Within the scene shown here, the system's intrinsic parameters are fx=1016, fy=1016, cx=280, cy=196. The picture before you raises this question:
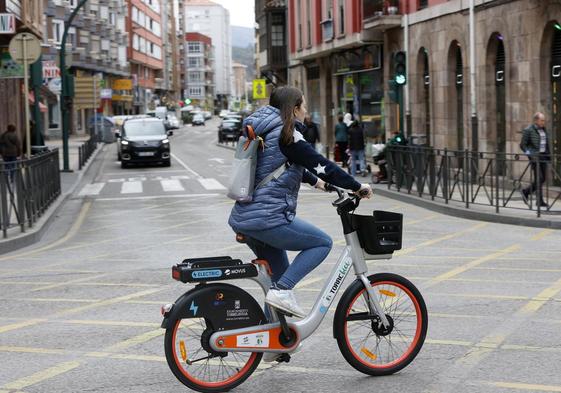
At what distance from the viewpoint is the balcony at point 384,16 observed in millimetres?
31047

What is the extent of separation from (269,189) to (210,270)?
58 cm

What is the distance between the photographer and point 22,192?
50.1 feet

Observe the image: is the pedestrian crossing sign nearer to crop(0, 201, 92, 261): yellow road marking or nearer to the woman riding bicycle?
crop(0, 201, 92, 261): yellow road marking

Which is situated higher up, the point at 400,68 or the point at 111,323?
the point at 400,68

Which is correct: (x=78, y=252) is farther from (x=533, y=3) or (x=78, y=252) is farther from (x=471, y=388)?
(x=533, y=3)

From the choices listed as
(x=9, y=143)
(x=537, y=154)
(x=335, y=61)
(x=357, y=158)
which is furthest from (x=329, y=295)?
(x=335, y=61)

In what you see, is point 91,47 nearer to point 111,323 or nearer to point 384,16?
point 384,16

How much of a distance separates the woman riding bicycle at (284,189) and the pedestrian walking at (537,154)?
10375 millimetres

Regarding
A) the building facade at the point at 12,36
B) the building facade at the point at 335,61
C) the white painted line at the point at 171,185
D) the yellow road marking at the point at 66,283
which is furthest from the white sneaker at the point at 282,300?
the building facade at the point at 335,61

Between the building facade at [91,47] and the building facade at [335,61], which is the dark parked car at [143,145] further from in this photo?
the building facade at [91,47]

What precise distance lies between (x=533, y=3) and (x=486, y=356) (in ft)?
51.7

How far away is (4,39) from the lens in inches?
1211

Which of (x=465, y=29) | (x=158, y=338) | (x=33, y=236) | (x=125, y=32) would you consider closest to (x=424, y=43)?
(x=465, y=29)

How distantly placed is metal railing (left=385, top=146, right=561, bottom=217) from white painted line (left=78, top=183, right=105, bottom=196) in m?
8.31
